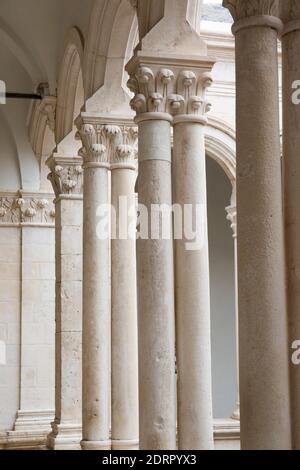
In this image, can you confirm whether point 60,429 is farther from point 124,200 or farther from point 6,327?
point 6,327

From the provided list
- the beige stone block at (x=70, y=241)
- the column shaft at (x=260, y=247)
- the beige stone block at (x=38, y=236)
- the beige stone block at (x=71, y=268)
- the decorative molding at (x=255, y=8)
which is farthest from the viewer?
the beige stone block at (x=38, y=236)

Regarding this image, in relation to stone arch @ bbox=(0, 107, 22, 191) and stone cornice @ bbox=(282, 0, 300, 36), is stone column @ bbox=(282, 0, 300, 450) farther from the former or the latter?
stone arch @ bbox=(0, 107, 22, 191)

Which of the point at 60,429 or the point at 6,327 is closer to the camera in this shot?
the point at 60,429

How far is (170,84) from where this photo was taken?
7137 millimetres

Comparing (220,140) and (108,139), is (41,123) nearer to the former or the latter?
(220,140)

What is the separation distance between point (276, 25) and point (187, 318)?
2639 millimetres

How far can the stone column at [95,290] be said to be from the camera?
9.09 meters

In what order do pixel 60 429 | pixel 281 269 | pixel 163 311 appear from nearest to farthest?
pixel 281 269 → pixel 163 311 → pixel 60 429

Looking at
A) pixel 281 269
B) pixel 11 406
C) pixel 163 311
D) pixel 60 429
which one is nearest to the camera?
pixel 281 269

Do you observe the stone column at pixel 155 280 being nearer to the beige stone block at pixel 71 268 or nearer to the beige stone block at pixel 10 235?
the beige stone block at pixel 71 268

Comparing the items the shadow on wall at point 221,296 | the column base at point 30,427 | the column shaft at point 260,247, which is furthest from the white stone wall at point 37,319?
the column shaft at point 260,247

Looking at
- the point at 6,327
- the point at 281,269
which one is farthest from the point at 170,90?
the point at 6,327

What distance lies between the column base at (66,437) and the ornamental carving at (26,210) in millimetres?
4432

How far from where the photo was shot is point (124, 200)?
30.2 ft
